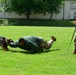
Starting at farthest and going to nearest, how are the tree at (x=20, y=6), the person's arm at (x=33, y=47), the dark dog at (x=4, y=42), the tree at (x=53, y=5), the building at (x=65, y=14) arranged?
the building at (x=65, y=14)
the tree at (x=53, y=5)
the tree at (x=20, y=6)
the dark dog at (x=4, y=42)
the person's arm at (x=33, y=47)

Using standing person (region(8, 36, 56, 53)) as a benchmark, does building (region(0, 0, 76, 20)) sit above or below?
below

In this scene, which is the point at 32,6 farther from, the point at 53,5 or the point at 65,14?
the point at 65,14

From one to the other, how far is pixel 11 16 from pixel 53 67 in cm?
4283

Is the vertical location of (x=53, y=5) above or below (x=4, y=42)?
below

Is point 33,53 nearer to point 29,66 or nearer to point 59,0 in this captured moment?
point 29,66

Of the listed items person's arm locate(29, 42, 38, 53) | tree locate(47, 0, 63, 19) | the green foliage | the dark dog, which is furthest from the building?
person's arm locate(29, 42, 38, 53)

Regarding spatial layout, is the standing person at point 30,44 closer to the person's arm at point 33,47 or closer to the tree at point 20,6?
the person's arm at point 33,47

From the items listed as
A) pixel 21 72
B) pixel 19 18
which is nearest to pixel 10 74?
pixel 21 72

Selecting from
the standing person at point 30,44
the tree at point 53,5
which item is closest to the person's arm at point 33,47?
the standing person at point 30,44

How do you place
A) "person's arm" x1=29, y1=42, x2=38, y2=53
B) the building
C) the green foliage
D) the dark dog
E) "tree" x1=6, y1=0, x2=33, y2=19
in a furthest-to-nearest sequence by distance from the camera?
1. the building
2. "tree" x1=6, y1=0, x2=33, y2=19
3. the green foliage
4. the dark dog
5. "person's arm" x1=29, y1=42, x2=38, y2=53

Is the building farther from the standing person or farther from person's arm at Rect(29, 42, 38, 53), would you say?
person's arm at Rect(29, 42, 38, 53)

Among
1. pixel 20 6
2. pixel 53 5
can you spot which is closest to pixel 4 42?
pixel 20 6

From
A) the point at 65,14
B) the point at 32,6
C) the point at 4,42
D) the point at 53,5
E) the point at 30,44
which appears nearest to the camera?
the point at 30,44

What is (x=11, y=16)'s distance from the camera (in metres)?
50.2
